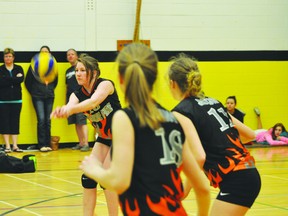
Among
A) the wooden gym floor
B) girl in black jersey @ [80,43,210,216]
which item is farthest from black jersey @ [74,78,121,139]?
girl in black jersey @ [80,43,210,216]

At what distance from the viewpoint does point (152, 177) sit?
2.92 m

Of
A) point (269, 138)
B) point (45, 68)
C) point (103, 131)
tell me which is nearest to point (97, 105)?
point (103, 131)

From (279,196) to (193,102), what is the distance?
4.46m

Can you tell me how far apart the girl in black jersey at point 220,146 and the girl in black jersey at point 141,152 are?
1.16 metres

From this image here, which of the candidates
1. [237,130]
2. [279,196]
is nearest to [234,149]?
[237,130]

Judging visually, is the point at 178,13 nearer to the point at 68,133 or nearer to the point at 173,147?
the point at 68,133

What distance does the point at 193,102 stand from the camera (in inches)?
166

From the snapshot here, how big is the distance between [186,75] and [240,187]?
85cm

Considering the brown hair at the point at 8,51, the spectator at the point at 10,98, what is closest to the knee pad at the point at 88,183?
the spectator at the point at 10,98

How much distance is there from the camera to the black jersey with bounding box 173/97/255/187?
424cm

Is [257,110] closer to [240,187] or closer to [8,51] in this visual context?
[8,51]

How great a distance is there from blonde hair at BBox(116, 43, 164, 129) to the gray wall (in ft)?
35.8

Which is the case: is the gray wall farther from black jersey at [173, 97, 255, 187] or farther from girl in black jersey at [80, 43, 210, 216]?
girl in black jersey at [80, 43, 210, 216]

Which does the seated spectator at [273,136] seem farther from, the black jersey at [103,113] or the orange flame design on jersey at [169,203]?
the orange flame design on jersey at [169,203]
